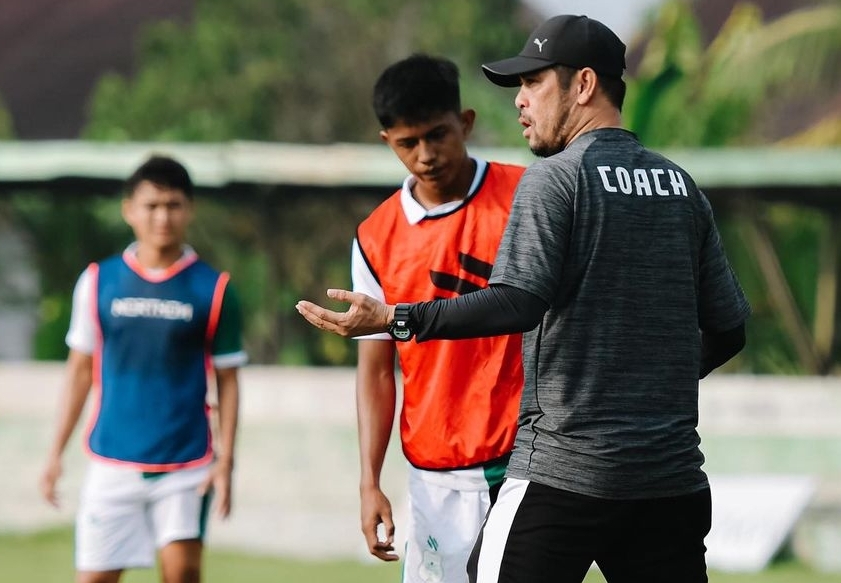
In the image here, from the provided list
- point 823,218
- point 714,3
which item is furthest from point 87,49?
point 823,218

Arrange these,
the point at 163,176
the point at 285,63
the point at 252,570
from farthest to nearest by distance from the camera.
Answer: the point at 285,63 → the point at 252,570 → the point at 163,176

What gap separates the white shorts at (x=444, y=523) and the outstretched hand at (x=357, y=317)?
1135 millimetres

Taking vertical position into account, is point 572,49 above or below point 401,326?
above

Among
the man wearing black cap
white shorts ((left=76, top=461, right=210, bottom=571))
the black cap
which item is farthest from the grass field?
the black cap

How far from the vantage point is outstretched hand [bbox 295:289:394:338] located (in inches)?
132

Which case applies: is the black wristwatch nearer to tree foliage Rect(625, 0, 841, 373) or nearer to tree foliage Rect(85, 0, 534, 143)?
tree foliage Rect(625, 0, 841, 373)

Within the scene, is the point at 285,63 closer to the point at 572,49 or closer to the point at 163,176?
the point at 163,176

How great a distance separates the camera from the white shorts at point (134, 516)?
5934 mm

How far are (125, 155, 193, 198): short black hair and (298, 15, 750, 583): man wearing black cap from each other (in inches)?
108

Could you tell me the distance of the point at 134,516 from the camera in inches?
235

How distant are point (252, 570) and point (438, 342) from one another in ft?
17.1

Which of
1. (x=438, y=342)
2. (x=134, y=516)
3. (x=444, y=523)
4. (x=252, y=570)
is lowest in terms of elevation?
(x=252, y=570)

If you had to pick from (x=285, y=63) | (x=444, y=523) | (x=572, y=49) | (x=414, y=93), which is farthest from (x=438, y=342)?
(x=285, y=63)

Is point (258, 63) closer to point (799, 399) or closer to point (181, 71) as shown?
point (181, 71)
